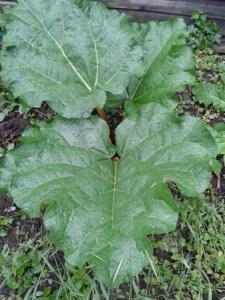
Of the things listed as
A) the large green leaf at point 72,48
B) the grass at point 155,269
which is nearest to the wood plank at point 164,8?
the large green leaf at point 72,48

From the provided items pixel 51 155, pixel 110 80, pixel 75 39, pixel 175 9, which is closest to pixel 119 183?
pixel 51 155

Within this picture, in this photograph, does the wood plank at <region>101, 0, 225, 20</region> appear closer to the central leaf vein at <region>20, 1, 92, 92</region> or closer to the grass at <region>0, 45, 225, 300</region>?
the central leaf vein at <region>20, 1, 92, 92</region>

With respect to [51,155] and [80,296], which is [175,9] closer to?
[51,155]

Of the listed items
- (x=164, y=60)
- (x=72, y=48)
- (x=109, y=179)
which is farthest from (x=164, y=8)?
(x=109, y=179)

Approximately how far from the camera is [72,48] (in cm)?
219

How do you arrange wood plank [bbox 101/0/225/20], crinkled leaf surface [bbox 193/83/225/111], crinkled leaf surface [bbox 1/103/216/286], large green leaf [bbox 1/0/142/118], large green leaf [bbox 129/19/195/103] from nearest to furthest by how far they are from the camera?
crinkled leaf surface [bbox 1/103/216/286] → large green leaf [bbox 1/0/142/118] → large green leaf [bbox 129/19/195/103] → crinkled leaf surface [bbox 193/83/225/111] → wood plank [bbox 101/0/225/20]

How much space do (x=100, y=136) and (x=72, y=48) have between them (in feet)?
1.36

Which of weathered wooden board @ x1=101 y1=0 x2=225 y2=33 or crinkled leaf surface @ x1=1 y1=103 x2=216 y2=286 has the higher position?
weathered wooden board @ x1=101 y1=0 x2=225 y2=33

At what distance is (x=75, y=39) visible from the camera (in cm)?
219

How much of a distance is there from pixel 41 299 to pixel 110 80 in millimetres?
999

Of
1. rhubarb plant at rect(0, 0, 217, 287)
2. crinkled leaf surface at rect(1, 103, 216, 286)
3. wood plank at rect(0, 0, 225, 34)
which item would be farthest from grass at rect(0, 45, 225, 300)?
wood plank at rect(0, 0, 225, 34)

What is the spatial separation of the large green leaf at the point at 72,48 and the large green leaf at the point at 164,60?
0.13 meters

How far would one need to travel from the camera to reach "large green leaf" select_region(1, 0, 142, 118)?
2.12m

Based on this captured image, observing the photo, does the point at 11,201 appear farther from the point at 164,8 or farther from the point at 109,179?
the point at 164,8
